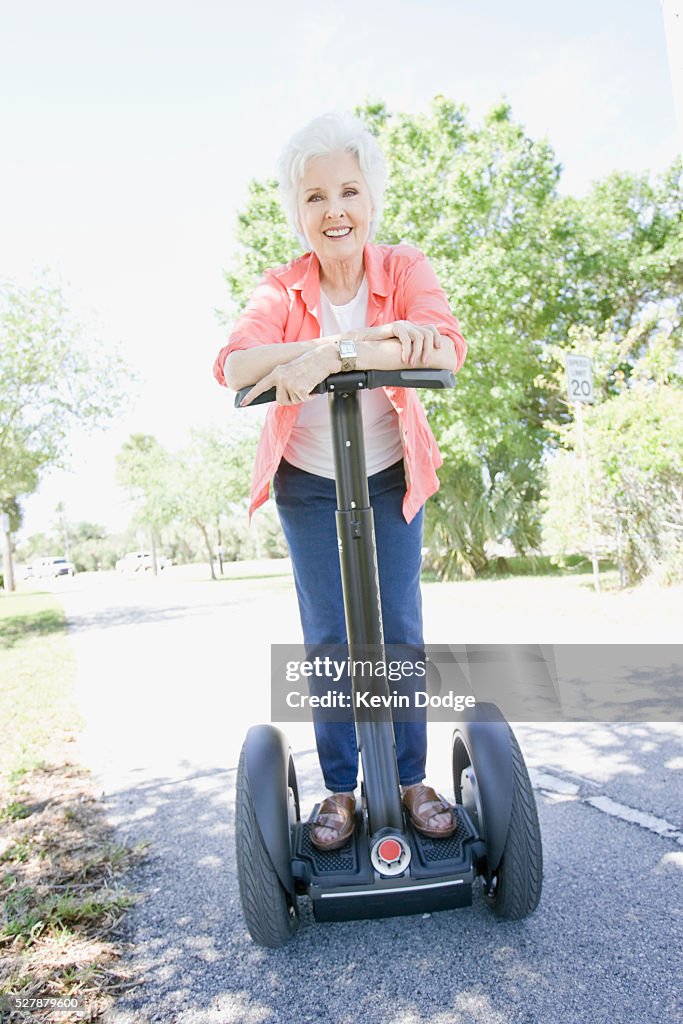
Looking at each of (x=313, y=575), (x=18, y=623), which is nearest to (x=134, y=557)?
(x=18, y=623)

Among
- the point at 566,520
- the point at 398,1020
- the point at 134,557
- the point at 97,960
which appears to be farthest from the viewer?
the point at 134,557

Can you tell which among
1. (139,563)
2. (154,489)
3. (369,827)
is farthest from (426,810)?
(139,563)

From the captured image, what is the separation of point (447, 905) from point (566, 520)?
9005 mm

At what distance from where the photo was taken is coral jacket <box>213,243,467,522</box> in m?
2.07

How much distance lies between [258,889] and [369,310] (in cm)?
156

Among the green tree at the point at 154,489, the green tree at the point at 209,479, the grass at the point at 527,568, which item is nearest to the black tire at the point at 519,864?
the grass at the point at 527,568

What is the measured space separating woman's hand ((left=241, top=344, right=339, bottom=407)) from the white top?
1.44ft

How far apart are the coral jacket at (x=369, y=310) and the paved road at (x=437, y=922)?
1.16 meters

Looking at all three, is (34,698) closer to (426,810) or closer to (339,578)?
(339,578)

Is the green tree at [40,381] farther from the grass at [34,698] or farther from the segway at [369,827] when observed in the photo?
the segway at [369,827]

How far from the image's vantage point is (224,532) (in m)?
43.5

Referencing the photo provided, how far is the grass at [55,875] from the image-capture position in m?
1.97

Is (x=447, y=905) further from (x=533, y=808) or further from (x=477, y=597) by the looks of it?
(x=477, y=597)

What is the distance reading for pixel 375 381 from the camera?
1.79 metres
